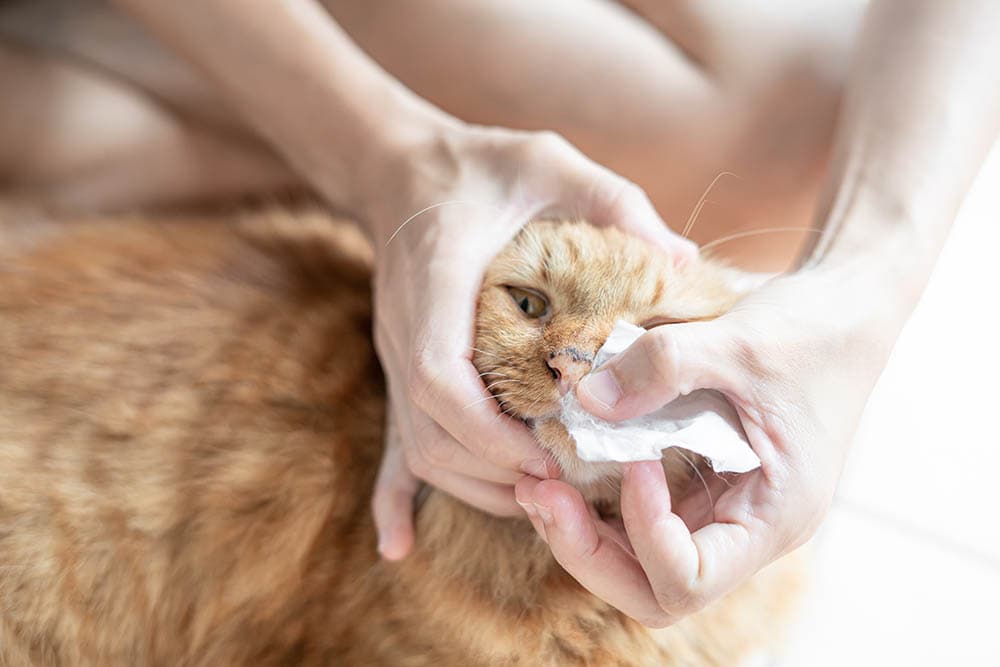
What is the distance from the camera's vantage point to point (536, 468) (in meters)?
0.88

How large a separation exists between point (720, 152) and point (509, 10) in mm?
348

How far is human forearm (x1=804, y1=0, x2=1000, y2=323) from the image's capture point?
3.49 ft

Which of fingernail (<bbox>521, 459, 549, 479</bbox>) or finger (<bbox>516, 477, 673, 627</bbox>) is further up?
fingernail (<bbox>521, 459, 549, 479</bbox>)

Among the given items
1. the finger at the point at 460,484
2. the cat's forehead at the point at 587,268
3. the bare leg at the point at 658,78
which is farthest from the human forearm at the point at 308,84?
the finger at the point at 460,484

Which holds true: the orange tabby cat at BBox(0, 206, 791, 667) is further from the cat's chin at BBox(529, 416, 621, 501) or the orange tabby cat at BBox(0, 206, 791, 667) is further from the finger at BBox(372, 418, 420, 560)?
the cat's chin at BBox(529, 416, 621, 501)

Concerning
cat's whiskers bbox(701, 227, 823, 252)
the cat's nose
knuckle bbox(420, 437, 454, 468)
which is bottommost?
knuckle bbox(420, 437, 454, 468)

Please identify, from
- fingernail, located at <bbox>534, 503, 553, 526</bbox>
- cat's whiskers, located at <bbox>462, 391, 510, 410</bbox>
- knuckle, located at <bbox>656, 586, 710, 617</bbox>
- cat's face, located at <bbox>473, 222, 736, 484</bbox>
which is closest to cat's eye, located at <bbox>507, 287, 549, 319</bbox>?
cat's face, located at <bbox>473, 222, 736, 484</bbox>

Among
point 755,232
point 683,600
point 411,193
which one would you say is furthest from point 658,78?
point 683,600

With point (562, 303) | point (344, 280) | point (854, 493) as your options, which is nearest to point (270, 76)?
point (344, 280)

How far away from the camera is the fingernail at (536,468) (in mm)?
878

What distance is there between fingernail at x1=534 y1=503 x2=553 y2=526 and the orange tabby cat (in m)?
0.18

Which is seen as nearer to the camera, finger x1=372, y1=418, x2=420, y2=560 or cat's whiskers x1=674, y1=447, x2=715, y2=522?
cat's whiskers x1=674, y1=447, x2=715, y2=522

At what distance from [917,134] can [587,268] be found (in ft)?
1.50

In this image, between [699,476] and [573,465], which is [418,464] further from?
[699,476]
